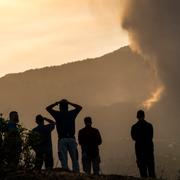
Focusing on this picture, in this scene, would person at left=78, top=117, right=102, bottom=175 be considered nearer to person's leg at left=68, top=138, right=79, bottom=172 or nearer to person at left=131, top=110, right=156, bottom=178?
person's leg at left=68, top=138, right=79, bottom=172

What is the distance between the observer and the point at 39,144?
20.6 metres

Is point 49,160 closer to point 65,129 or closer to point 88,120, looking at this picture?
point 65,129

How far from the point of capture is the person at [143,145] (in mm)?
20578

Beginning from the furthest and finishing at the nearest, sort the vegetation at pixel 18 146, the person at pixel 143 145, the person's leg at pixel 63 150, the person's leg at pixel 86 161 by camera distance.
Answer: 1. the person's leg at pixel 86 161
2. the person's leg at pixel 63 150
3. the person at pixel 143 145
4. the vegetation at pixel 18 146

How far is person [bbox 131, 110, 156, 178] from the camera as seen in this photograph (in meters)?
20.6

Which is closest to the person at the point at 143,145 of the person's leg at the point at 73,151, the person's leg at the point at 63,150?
the person's leg at the point at 73,151

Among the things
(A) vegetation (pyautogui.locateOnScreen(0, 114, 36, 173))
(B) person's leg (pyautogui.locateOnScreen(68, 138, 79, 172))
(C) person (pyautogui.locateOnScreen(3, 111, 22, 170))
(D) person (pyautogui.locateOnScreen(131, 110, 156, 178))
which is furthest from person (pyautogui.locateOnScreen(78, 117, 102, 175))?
(C) person (pyautogui.locateOnScreen(3, 111, 22, 170))

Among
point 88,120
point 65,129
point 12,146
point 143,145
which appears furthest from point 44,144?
point 143,145

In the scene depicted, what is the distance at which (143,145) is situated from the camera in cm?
2073

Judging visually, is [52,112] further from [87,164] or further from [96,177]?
[96,177]

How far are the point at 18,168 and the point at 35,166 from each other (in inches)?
37.4

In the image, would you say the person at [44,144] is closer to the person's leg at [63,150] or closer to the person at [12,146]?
the person's leg at [63,150]

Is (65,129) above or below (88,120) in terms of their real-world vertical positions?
below

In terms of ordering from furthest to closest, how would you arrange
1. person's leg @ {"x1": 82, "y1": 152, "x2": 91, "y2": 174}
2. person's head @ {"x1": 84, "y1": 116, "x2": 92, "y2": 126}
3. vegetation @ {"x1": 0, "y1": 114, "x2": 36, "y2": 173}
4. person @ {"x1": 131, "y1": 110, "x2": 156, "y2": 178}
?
person's leg @ {"x1": 82, "y1": 152, "x2": 91, "y2": 174} < person @ {"x1": 131, "y1": 110, "x2": 156, "y2": 178} < person's head @ {"x1": 84, "y1": 116, "x2": 92, "y2": 126} < vegetation @ {"x1": 0, "y1": 114, "x2": 36, "y2": 173}
